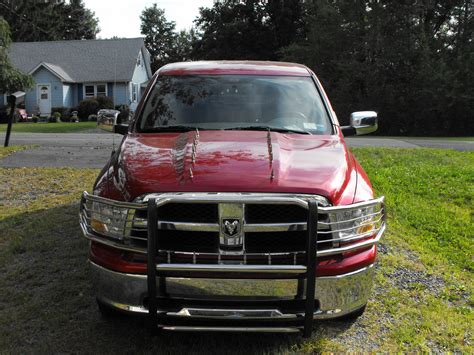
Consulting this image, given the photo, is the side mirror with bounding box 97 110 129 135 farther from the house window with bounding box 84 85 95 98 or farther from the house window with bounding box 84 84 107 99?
the house window with bounding box 84 85 95 98

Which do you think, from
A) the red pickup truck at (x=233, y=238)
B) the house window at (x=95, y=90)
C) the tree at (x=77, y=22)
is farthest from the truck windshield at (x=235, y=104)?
the tree at (x=77, y=22)

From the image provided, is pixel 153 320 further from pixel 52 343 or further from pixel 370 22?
pixel 370 22

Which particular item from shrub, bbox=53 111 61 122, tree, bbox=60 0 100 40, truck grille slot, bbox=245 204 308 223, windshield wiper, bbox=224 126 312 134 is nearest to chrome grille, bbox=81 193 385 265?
truck grille slot, bbox=245 204 308 223

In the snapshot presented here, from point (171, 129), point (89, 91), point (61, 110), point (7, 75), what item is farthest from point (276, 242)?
point (89, 91)

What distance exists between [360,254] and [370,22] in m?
30.3

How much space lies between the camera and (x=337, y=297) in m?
2.83

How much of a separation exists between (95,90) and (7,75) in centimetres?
1173

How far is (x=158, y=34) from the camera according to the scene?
73.6 metres

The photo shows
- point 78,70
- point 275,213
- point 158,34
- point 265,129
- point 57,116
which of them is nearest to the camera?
point 275,213

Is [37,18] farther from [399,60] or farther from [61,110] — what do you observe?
[399,60]

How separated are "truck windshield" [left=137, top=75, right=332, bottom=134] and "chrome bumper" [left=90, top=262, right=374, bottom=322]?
149 cm

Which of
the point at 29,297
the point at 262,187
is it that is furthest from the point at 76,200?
the point at 262,187

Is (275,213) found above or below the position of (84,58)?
below

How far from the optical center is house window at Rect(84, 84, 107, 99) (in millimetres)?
38844
